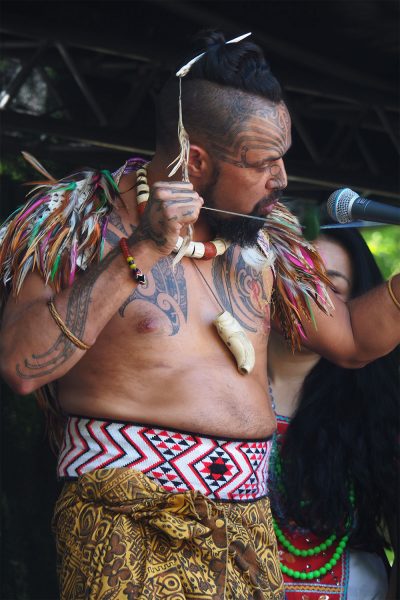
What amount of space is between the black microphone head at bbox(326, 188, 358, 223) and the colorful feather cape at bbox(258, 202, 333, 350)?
0.56 m

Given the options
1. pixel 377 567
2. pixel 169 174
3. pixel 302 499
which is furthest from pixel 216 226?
pixel 377 567

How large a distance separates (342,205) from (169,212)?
0.44 meters

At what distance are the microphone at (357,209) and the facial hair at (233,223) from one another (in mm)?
313

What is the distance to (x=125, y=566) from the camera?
2.48 meters

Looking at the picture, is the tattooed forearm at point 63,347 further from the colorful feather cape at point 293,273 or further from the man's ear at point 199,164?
the colorful feather cape at point 293,273

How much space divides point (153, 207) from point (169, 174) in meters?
0.32

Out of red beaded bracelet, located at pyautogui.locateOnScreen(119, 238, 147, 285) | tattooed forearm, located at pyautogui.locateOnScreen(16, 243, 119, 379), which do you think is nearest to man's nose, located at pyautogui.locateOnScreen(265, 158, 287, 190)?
red beaded bracelet, located at pyautogui.locateOnScreen(119, 238, 147, 285)

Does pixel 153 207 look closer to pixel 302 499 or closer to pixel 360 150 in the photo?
pixel 302 499

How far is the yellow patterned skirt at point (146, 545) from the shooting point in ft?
8.12

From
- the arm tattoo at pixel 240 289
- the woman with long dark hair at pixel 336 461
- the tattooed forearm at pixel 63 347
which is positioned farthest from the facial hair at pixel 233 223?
the woman with long dark hair at pixel 336 461

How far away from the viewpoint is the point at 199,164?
2.81m

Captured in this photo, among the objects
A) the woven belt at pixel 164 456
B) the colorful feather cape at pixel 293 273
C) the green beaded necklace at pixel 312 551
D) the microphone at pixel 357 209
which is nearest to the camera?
the microphone at pixel 357 209

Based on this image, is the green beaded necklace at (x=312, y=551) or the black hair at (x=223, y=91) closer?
the black hair at (x=223, y=91)

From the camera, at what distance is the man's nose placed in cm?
277
